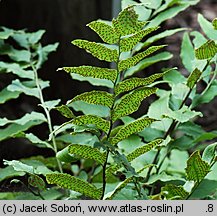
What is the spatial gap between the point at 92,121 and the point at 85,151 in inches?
1.5

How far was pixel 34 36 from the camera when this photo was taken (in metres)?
1.10

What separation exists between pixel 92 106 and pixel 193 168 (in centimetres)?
37

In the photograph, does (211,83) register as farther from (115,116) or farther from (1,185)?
(1,185)

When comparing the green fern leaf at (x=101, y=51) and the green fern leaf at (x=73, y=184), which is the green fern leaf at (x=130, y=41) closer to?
the green fern leaf at (x=101, y=51)

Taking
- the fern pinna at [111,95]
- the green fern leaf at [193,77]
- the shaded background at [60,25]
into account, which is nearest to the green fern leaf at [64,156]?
the fern pinna at [111,95]

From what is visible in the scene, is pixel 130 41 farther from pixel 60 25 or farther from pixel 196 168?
pixel 60 25

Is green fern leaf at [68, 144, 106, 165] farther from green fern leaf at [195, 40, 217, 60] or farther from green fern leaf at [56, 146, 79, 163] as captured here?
green fern leaf at [195, 40, 217, 60]

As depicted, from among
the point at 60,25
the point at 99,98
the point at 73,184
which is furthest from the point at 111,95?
the point at 60,25

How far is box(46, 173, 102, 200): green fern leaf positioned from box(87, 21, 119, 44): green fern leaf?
177 mm

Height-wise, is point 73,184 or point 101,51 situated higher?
point 101,51

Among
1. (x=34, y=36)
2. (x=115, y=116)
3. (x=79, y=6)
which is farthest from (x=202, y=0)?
(x=115, y=116)

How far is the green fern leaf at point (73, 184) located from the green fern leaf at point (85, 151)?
0.10 feet

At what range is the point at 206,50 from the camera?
75cm

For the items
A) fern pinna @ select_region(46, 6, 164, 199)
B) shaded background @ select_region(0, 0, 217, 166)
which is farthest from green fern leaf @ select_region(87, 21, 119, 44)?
shaded background @ select_region(0, 0, 217, 166)
